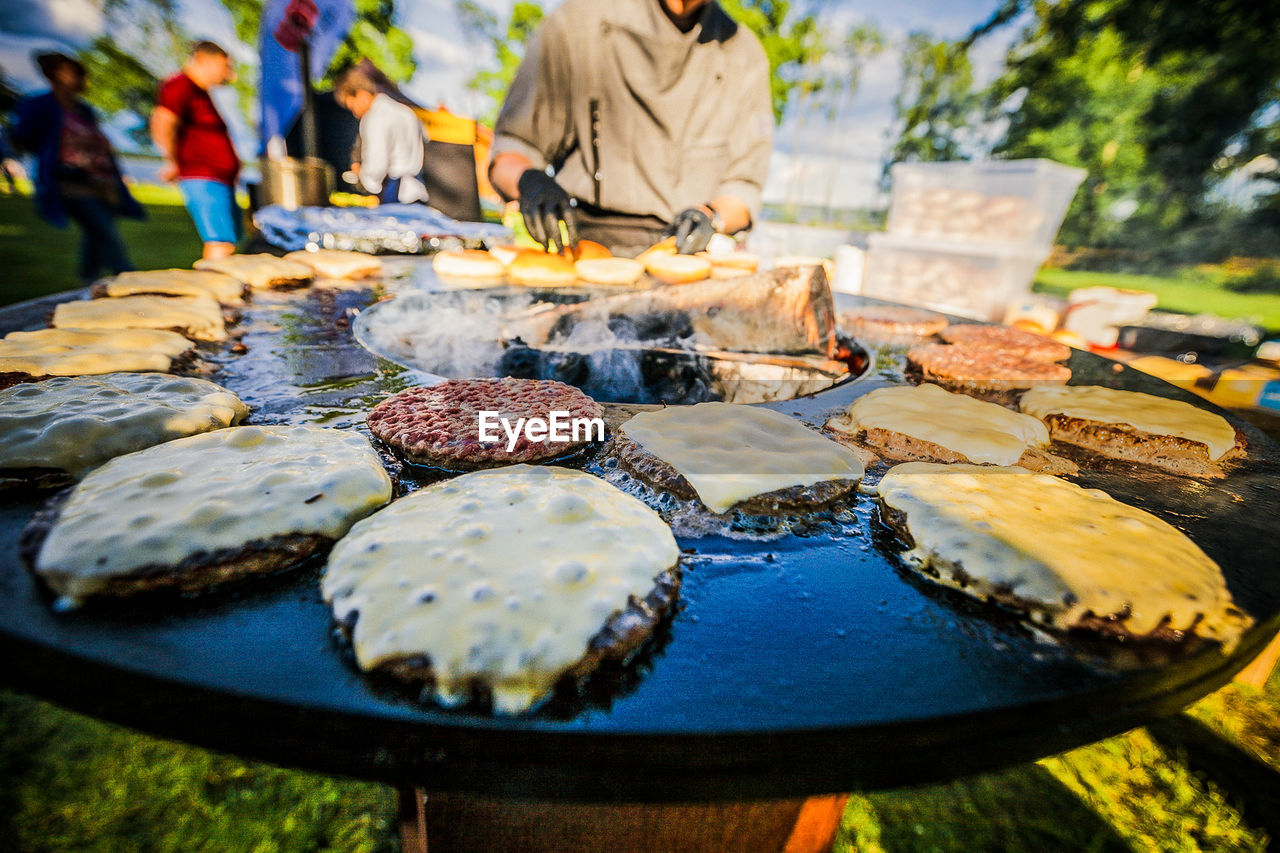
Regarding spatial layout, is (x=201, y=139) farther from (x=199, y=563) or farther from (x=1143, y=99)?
(x=1143, y=99)

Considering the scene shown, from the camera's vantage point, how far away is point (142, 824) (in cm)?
154

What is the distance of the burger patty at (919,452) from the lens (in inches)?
46.3

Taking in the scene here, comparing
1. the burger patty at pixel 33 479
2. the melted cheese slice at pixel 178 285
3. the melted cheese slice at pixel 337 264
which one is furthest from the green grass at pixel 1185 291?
the burger patty at pixel 33 479

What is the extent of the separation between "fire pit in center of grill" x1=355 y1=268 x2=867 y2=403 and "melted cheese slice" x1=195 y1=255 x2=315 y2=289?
748 millimetres

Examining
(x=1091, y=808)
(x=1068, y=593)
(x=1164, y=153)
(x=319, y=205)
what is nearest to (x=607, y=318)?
(x=1068, y=593)

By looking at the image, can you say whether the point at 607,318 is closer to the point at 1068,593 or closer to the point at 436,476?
the point at 436,476

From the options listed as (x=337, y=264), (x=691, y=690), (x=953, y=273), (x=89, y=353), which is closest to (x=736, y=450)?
(x=691, y=690)

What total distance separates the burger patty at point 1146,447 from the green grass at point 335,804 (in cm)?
125

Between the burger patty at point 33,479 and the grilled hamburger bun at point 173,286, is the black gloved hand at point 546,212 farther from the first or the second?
the burger patty at point 33,479

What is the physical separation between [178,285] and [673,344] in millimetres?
1863

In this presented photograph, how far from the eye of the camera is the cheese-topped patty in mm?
1223

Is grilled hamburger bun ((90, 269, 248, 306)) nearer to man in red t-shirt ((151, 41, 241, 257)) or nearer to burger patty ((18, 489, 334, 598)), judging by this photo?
burger patty ((18, 489, 334, 598))

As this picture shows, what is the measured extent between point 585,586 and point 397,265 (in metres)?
3.23

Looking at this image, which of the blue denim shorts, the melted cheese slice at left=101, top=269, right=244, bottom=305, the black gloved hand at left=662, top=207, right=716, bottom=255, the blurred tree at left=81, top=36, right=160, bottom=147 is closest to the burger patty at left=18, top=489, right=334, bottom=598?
the melted cheese slice at left=101, top=269, right=244, bottom=305
